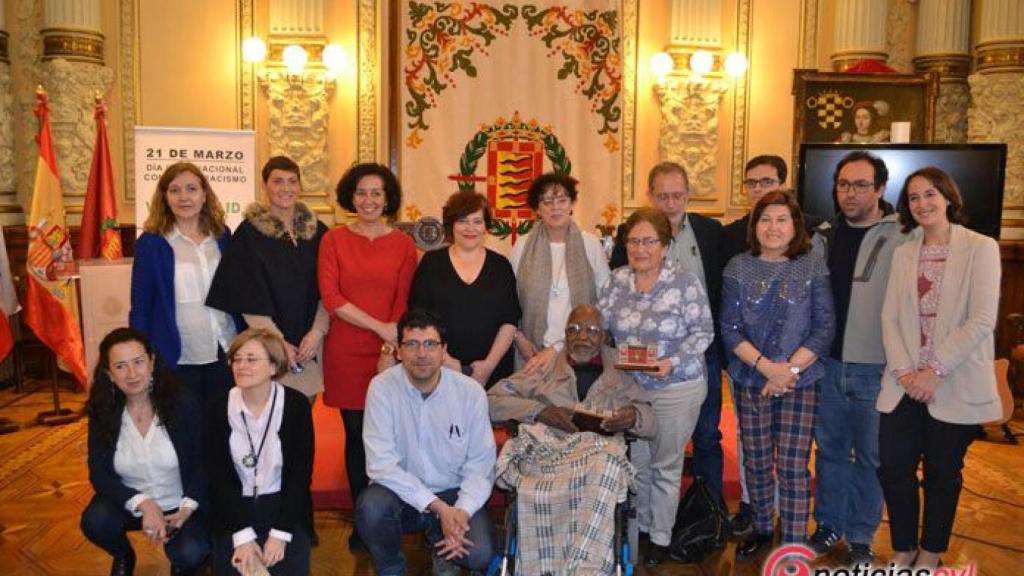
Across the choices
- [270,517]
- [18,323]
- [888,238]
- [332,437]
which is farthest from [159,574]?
[18,323]

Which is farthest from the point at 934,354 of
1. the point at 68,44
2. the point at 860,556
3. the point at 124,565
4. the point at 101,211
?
the point at 68,44

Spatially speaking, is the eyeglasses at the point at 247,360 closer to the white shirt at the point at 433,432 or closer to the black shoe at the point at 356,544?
the white shirt at the point at 433,432

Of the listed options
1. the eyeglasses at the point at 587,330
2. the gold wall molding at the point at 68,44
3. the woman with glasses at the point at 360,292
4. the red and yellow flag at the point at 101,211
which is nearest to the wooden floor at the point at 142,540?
the woman with glasses at the point at 360,292

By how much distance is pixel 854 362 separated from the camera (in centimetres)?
358

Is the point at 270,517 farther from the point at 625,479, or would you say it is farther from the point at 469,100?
the point at 469,100

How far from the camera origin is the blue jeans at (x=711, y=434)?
3.96 meters

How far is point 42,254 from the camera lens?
6.27m

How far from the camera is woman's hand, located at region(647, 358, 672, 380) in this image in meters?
3.43

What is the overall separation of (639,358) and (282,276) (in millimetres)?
1589

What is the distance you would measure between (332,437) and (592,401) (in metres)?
2.22

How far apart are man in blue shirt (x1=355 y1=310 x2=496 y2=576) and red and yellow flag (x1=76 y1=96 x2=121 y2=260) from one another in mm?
4133

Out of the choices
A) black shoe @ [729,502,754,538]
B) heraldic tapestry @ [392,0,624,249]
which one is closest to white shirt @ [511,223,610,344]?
black shoe @ [729,502,754,538]

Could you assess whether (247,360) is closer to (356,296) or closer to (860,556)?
(356,296)

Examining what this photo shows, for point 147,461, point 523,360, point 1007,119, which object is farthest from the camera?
point 1007,119
